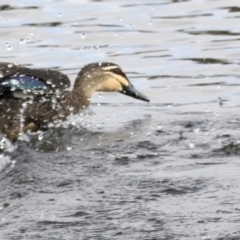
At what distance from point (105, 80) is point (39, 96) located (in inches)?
46.8

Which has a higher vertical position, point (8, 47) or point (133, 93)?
point (8, 47)

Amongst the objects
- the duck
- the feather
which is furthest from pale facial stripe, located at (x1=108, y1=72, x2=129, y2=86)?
the feather

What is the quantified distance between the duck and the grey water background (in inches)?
7.0

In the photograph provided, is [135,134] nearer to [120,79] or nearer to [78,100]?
[78,100]

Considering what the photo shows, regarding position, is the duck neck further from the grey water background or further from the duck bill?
the duck bill

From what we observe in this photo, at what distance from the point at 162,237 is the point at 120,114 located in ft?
13.4

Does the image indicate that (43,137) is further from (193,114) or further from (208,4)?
(208,4)

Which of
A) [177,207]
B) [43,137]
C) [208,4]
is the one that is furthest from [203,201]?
[208,4]

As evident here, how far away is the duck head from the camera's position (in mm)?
10688

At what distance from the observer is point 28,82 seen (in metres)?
9.56

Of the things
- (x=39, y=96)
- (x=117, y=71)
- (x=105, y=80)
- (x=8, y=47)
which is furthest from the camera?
(x=8, y=47)

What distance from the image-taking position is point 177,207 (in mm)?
7113

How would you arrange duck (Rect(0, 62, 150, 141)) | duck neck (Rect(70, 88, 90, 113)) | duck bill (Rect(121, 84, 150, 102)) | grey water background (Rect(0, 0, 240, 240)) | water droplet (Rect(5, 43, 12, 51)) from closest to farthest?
grey water background (Rect(0, 0, 240, 240)), duck (Rect(0, 62, 150, 141)), duck neck (Rect(70, 88, 90, 113)), duck bill (Rect(121, 84, 150, 102)), water droplet (Rect(5, 43, 12, 51))

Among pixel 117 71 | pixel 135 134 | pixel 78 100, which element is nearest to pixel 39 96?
pixel 78 100
